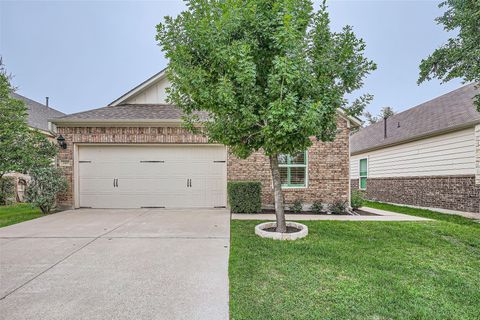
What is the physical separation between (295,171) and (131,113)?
6.11 m

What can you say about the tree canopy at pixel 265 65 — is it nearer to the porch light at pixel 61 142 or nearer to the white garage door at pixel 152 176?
the white garage door at pixel 152 176

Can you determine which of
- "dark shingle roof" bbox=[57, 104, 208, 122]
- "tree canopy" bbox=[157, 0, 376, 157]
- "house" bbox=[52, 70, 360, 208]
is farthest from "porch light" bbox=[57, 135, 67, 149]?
"tree canopy" bbox=[157, 0, 376, 157]

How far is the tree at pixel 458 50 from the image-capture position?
6945mm

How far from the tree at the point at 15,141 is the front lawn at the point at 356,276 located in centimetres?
656

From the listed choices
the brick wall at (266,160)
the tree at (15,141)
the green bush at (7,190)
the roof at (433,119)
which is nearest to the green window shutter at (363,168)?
the roof at (433,119)

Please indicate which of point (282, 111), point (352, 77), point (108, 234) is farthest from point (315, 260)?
point (108, 234)

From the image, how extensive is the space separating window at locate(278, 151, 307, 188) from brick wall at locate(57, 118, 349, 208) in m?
0.17

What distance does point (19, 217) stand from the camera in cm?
728

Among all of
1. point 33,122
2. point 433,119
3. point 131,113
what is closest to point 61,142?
point 131,113

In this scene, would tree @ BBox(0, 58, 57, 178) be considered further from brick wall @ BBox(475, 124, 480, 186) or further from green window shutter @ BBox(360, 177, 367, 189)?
green window shutter @ BBox(360, 177, 367, 189)

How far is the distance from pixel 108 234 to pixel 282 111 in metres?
4.38

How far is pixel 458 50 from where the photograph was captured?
24.7 feet

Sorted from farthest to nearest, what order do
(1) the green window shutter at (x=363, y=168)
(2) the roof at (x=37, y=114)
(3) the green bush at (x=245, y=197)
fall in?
(1) the green window shutter at (x=363, y=168)
(2) the roof at (x=37, y=114)
(3) the green bush at (x=245, y=197)

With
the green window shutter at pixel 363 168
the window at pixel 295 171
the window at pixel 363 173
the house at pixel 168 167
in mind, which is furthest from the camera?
the green window shutter at pixel 363 168
